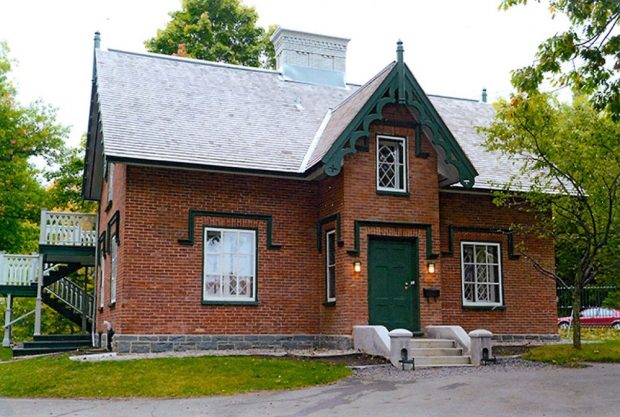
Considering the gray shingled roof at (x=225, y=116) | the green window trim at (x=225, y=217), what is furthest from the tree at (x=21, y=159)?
the green window trim at (x=225, y=217)

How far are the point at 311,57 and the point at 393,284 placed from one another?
29.3ft

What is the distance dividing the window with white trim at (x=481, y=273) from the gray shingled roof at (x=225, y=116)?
66.6 inches

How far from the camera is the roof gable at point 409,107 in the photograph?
15.5 m

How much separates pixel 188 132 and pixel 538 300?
9.91 metres

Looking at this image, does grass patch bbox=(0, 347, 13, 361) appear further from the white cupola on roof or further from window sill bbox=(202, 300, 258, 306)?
the white cupola on roof

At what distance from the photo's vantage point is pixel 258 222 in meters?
16.6

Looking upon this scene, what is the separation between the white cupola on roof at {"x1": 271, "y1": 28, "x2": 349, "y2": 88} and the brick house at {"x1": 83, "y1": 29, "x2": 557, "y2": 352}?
3.46m

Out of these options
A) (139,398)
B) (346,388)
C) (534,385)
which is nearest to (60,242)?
(139,398)

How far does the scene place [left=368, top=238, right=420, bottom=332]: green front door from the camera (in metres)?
15.9

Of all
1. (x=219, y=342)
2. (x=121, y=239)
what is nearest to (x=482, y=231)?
(x=219, y=342)

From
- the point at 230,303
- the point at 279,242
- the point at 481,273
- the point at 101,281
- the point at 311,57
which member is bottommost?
the point at 230,303

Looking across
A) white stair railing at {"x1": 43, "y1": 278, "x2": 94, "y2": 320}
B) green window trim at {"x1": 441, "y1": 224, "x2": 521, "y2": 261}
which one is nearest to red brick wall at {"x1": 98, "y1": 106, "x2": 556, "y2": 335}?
green window trim at {"x1": 441, "y1": 224, "x2": 521, "y2": 261}

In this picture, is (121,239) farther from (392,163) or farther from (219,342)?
(392,163)

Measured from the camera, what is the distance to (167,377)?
11.9m
